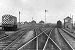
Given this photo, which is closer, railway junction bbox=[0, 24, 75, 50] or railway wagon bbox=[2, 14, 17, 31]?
railway junction bbox=[0, 24, 75, 50]

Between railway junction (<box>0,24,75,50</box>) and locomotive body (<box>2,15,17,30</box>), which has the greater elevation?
locomotive body (<box>2,15,17,30</box>)

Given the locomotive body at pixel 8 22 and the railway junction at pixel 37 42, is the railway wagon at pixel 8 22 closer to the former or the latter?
the locomotive body at pixel 8 22

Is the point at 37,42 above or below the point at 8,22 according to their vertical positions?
below

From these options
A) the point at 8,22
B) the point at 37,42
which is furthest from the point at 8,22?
the point at 37,42

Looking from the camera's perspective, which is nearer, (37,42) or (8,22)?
(37,42)

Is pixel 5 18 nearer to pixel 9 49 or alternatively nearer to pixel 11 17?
pixel 11 17

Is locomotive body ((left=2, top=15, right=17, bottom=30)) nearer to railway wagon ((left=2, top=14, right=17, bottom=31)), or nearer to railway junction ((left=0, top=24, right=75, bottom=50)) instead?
railway wagon ((left=2, top=14, right=17, bottom=31))

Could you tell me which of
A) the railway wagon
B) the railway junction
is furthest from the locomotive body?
the railway junction

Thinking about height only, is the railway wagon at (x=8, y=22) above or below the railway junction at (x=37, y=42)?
above

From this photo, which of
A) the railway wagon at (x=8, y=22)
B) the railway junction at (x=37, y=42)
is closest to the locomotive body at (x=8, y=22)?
the railway wagon at (x=8, y=22)

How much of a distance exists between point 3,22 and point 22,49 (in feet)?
62.3

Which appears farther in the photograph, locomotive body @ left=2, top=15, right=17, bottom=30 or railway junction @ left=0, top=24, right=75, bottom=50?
locomotive body @ left=2, top=15, right=17, bottom=30

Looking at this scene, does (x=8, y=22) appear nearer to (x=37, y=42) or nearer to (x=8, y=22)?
(x=8, y=22)

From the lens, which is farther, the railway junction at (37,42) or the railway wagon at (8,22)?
the railway wagon at (8,22)
